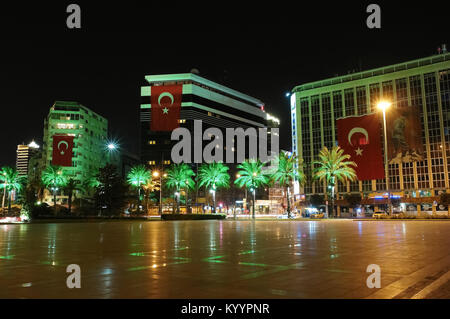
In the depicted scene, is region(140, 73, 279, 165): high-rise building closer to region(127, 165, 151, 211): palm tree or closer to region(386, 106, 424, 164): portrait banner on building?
region(127, 165, 151, 211): palm tree

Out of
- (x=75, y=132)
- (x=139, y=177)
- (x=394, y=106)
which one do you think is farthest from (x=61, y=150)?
(x=394, y=106)

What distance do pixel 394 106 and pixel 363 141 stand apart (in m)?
35.4

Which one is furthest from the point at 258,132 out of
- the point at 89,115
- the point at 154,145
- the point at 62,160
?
the point at 62,160

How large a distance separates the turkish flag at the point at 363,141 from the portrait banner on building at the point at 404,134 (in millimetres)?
15999

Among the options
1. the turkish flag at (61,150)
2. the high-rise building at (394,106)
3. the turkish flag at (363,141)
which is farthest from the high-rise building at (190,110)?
the turkish flag at (363,141)

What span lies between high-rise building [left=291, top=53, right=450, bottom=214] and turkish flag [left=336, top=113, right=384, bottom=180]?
66.9 feet

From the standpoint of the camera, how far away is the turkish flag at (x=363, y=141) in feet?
201

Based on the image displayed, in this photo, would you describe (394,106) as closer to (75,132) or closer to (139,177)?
(139,177)

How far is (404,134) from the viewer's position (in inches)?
3127

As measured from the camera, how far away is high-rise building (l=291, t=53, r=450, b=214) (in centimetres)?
8831

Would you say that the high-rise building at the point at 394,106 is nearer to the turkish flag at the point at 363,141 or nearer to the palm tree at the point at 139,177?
the turkish flag at the point at 363,141

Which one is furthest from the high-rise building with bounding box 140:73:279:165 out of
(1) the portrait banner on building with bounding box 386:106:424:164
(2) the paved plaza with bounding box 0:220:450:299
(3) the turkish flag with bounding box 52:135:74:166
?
(2) the paved plaza with bounding box 0:220:450:299
